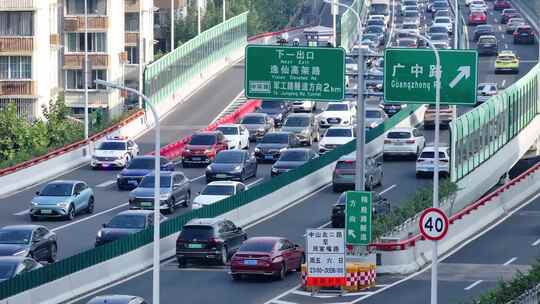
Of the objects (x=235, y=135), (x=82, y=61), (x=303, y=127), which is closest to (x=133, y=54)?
(x=82, y=61)

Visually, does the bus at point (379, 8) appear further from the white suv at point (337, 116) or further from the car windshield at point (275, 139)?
the car windshield at point (275, 139)

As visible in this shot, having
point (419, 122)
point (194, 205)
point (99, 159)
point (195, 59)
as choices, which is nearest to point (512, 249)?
point (194, 205)

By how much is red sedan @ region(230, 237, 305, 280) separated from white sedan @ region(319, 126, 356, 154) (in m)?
27.6

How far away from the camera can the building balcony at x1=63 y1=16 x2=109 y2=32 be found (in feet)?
357

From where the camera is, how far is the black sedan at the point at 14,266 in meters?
47.8

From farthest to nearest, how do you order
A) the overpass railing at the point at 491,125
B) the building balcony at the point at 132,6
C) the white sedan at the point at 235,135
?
the building balcony at the point at 132,6
the white sedan at the point at 235,135
the overpass railing at the point at 491,125

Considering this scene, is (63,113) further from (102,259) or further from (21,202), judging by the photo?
(102,259)

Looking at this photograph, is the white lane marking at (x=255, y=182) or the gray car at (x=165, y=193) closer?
the gray car at (x=165, y=193)

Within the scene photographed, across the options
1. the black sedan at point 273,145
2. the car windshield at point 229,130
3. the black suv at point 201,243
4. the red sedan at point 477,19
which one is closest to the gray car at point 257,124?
the car windshield at point 229,130

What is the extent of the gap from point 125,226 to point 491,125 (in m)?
22.7

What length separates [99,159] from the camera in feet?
252

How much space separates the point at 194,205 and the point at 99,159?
1391cm

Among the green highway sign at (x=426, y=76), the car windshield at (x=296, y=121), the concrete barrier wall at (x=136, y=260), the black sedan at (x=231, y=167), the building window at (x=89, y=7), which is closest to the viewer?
the concrete barrier wall at (x=136, y=260)

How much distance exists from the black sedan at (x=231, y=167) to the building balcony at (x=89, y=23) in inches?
1458
